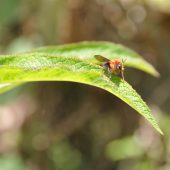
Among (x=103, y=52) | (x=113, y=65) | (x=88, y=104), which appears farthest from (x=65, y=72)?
(x=88, y=104)

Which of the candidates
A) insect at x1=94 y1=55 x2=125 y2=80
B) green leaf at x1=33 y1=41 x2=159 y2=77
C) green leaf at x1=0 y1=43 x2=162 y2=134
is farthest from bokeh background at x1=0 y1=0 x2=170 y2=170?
green leaf at x1=0 y1=43 x2=162 y2=134

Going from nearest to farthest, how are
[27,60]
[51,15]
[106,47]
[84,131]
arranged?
[27,60], [106,47], [51,15], [84,131]

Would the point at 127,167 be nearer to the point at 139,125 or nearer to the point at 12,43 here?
the point at 139,125

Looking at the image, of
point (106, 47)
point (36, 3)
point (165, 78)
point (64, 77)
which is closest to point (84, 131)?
point (165, 78)

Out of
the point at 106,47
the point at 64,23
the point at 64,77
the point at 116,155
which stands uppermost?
the point at 64,23

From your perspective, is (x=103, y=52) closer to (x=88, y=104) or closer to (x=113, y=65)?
(x=113, y=65)

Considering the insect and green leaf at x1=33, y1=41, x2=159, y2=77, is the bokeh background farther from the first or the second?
the insect
